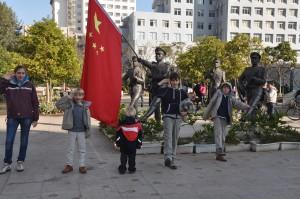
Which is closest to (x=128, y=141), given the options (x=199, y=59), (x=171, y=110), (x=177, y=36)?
(x=171, y=110)

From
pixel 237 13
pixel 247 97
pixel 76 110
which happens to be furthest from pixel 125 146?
pixel 237 13

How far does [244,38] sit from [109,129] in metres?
30.7

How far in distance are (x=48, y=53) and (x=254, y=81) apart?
1218 centimetres

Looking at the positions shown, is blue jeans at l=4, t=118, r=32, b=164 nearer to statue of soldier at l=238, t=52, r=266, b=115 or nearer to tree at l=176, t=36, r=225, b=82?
statue of soldier at l=238, t=52, r=266, b=115

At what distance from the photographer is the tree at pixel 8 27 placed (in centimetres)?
3416

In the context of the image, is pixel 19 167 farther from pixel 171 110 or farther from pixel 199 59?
pixel 199 59

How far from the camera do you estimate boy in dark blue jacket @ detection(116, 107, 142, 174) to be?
6543 millimetres

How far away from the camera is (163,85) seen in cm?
717

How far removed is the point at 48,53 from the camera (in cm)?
1928

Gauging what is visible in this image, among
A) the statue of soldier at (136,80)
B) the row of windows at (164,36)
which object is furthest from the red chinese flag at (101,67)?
the row of windows at (164,36)

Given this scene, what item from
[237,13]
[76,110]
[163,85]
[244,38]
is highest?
[237,13]

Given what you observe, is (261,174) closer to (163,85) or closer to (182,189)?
(182,189)

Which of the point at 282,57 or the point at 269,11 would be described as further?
the point at 269,11

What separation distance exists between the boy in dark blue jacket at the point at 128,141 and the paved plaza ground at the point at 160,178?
20cm
